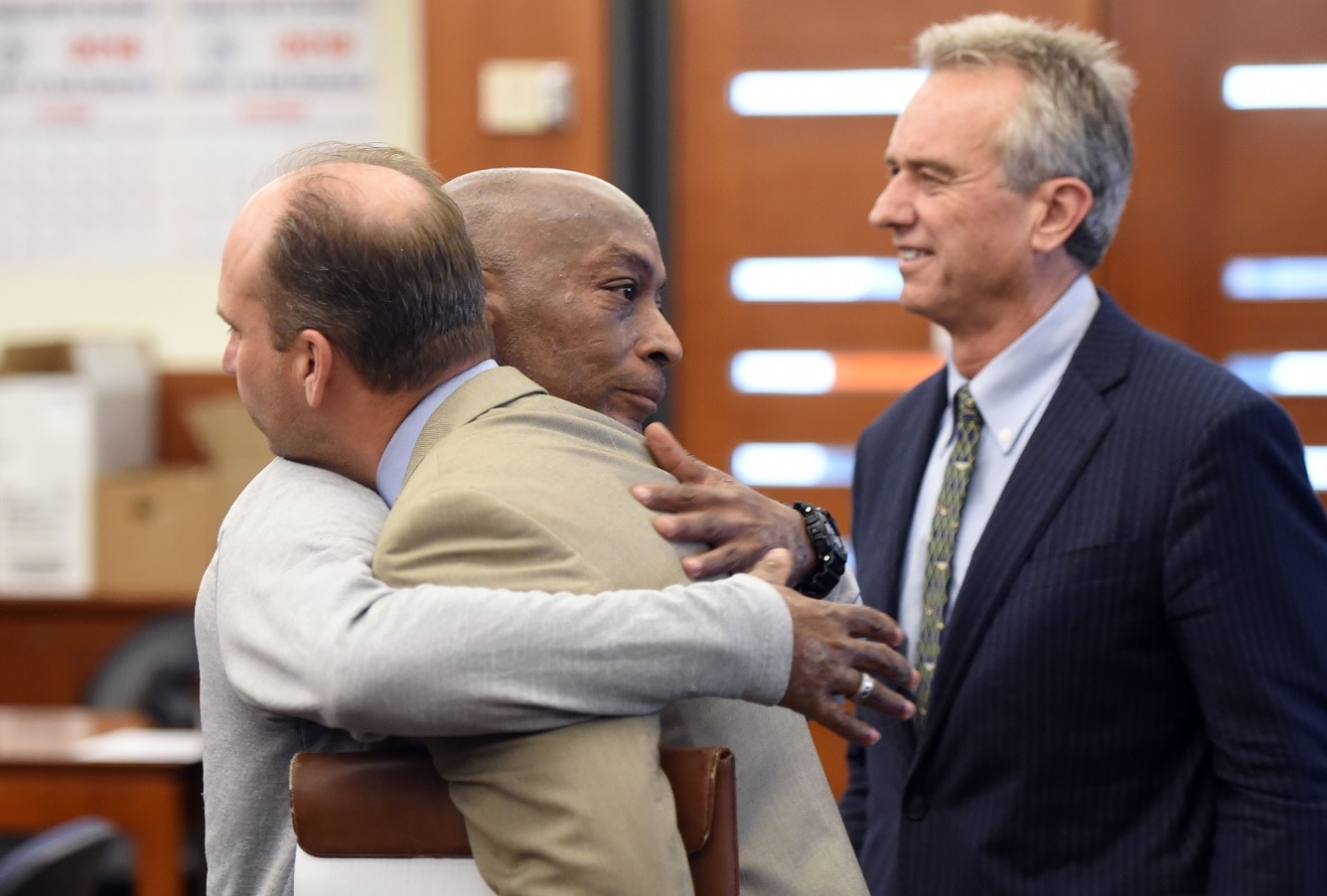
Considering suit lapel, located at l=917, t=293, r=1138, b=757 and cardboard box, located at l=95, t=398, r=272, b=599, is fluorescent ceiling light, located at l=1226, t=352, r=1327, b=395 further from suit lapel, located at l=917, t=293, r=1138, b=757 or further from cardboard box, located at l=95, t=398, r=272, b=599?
cardboard box, located at l=95, t=398, r=272, b=599

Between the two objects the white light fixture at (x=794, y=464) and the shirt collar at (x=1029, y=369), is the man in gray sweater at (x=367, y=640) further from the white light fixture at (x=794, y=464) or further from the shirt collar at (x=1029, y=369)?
the white light fixture at (x=794, y=464)

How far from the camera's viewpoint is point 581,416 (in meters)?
1.14

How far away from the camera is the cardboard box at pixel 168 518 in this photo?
4094mm

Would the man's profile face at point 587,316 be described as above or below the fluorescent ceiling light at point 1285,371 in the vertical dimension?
above

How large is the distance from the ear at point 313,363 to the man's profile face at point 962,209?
1.02 m

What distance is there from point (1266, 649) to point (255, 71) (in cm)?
390

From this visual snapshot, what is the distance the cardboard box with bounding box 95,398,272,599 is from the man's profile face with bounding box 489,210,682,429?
2.98 meters

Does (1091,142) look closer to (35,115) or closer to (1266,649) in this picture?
(1266,649)

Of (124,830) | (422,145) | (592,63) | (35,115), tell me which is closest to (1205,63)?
(592,63)

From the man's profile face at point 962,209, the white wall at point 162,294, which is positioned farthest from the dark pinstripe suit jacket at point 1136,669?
the white wall at point 162,294

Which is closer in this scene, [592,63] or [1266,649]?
[1266,649]

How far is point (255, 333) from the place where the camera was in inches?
45.1

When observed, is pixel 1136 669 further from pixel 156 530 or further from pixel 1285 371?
pixel 156 530

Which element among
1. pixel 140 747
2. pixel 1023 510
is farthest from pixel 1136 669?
pixel 140 747
